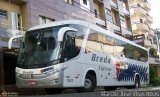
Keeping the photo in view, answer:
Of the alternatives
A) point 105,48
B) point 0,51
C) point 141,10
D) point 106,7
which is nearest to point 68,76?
point 105,48

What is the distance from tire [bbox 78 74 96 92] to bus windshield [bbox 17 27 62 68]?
7.48 feet

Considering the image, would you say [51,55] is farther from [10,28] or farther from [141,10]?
[141,10]

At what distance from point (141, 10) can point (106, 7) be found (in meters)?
30.6

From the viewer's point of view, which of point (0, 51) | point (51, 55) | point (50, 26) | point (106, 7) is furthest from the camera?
point (106, 7)

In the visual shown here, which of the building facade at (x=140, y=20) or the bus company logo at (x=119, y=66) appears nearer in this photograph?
the bus company logo at (x=119, y=66)

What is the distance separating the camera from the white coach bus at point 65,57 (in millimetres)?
14766

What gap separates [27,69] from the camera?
15078mm

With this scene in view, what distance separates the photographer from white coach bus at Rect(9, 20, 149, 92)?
14.8 meters

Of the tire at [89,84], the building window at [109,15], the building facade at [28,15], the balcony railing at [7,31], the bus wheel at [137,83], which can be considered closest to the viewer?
the tire at [89,84]

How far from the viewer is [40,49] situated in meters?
15.2

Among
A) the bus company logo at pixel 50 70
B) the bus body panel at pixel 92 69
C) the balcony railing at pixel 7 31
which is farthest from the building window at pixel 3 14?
the bus company logo at pixel 50 70

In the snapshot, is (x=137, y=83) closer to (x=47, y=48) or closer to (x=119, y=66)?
(x=119, y=66)

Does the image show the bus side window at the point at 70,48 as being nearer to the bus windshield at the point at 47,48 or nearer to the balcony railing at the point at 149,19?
the bus windshield at the point at 47,48

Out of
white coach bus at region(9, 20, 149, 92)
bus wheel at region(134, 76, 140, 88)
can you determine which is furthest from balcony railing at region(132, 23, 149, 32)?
white coach bus at region(9, 20, 149, 92)
